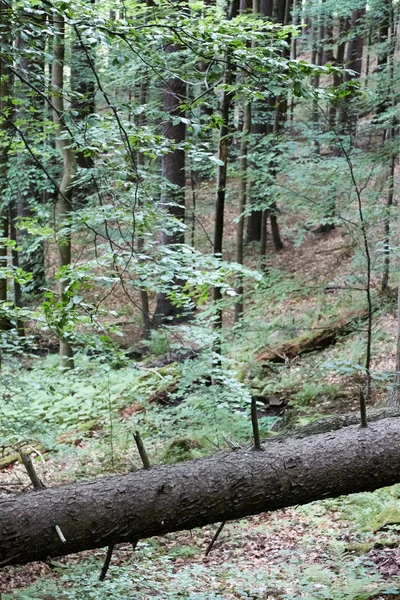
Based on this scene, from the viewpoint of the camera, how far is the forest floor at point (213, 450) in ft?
15.6

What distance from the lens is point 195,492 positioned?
11.6 feet

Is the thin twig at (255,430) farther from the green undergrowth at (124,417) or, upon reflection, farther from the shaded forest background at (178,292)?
the green undergrowth at (124,417)

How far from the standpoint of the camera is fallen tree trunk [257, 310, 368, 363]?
11.5 meters

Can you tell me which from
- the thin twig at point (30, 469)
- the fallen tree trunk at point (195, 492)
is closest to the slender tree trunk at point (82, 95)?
the thin twig at point (30, 469)

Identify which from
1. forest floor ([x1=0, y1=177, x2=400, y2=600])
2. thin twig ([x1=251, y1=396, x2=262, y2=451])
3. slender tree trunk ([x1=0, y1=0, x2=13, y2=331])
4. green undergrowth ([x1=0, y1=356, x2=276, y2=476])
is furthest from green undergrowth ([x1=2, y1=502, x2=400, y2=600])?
slender tree trunk ([x1=0, y1=0, x2=13, y2=331])

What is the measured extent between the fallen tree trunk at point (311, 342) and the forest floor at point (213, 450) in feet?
0.59

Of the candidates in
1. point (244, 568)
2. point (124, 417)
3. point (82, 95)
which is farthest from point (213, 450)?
point (82, 95)

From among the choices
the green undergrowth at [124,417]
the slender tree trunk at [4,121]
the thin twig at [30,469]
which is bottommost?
the green undergrowth at [124,417]

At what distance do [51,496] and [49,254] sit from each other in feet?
65.5

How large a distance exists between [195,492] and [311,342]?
333 inches

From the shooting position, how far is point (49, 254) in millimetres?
22422

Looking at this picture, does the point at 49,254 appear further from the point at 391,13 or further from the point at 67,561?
the point at 67,561

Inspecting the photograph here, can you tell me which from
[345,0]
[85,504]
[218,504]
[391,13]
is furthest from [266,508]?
[345,0]

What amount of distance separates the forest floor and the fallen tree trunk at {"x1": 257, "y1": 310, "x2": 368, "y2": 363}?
18 centimetres
